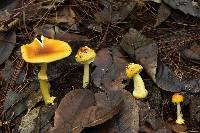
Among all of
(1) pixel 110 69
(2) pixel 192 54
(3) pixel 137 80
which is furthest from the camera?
(2) pixel 192 54

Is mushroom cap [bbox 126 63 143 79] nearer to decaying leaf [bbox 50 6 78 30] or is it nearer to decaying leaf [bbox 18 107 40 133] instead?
decaying leaf [bbox 18 107 40 133]

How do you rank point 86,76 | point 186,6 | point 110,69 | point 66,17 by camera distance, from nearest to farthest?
point 86,76, point 110,69, point 186,6, point 66,17

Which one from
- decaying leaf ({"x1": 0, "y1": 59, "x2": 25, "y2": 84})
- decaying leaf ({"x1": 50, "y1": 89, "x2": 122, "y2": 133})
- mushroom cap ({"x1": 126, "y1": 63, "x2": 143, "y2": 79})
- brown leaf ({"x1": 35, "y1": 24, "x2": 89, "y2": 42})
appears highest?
brown leaf ({"x1": 35, "y1": 24, "x2": 89, "y2": 42})

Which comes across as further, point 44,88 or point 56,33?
point 56,33

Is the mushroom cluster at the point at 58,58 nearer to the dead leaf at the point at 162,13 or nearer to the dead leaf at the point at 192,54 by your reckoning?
the dead leaf at the point at 192,54

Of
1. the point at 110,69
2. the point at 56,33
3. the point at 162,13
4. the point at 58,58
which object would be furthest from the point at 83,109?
the point at 162,13

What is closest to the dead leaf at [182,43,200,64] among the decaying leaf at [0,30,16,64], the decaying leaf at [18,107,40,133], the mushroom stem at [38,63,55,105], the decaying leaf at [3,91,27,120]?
the mushroom stem at [38,63,55,105]

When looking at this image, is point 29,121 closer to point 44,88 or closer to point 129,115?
point 44,88
